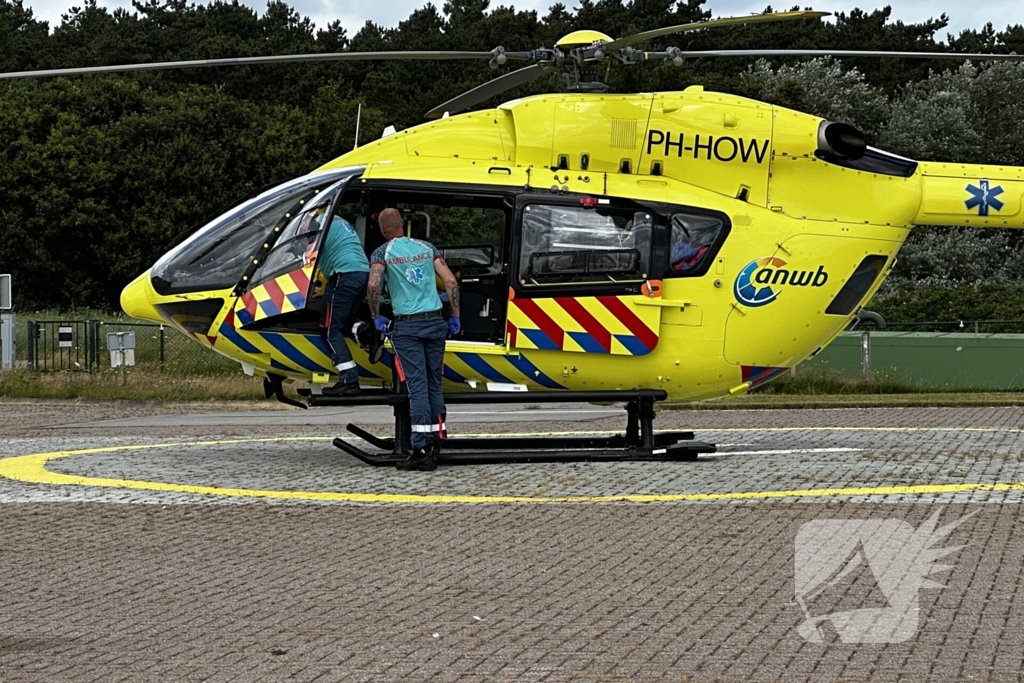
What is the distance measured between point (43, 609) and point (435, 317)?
5052 mm

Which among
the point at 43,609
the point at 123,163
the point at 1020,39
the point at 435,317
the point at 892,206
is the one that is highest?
the point at 1020,39

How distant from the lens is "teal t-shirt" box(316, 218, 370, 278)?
11.5m

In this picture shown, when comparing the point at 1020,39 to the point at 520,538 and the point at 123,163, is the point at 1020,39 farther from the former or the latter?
the point at 520,538

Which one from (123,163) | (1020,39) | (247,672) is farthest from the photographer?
(1020,39)

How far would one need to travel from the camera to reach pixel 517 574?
7387mm

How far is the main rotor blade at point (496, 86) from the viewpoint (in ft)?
38.0

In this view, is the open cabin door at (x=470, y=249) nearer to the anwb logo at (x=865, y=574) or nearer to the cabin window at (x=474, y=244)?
the cabin window at (x=474, y=244)

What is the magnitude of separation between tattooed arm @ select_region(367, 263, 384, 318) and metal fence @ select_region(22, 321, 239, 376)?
56.3 ft

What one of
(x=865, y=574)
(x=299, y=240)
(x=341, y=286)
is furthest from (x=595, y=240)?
Result: (x=865, y=574)

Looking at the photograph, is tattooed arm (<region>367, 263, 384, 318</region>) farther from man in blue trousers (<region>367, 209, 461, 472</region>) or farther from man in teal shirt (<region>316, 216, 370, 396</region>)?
man in teal shirt (<region>316, 216, 370, 396</region>)

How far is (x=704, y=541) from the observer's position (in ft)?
26.7

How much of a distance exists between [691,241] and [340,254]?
3.11 meters

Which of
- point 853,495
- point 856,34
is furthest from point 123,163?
point 853,495

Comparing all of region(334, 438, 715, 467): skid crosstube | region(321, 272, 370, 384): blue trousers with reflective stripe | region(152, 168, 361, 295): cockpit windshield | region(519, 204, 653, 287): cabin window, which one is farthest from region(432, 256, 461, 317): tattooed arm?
region(334, 438, 715, 467): skid crosstube
